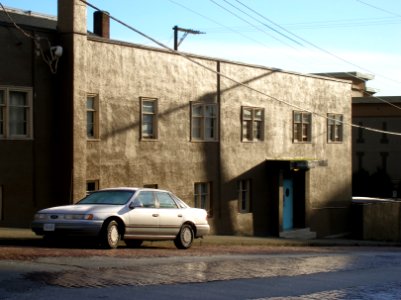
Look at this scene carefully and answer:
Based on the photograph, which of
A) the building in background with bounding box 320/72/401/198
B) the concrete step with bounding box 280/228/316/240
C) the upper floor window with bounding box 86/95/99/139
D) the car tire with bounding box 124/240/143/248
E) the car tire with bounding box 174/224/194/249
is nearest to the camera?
the car tire with bounding box 174/224/194/249

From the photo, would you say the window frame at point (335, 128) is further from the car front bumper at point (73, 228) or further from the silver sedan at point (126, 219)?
the car front bumper at point (73, 228)

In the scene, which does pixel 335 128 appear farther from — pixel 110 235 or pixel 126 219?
pixel 110 235

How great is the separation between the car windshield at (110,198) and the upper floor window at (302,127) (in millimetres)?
19447

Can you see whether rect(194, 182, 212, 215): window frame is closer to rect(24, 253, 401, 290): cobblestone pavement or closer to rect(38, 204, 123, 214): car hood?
rect(24, 253, 401, 290): cobblestone pavement

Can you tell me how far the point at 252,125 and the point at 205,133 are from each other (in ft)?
11.4

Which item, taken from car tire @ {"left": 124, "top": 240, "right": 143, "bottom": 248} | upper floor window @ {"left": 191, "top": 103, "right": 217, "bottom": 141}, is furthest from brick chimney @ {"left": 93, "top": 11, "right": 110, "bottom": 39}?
car tire @ {"left": 124, "top": 240, "right": 143, "bottom": 248}

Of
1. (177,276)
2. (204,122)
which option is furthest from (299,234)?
(177,276)

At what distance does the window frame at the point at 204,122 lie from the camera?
3051 cm

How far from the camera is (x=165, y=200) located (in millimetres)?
19672

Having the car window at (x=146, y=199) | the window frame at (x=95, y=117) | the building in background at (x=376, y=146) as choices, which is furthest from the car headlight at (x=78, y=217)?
the building in background at (x=376, y=146)

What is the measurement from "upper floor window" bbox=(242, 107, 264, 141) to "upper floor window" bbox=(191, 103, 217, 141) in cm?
204

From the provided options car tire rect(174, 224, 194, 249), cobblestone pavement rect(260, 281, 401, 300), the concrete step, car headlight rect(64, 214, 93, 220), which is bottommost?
the concrete step

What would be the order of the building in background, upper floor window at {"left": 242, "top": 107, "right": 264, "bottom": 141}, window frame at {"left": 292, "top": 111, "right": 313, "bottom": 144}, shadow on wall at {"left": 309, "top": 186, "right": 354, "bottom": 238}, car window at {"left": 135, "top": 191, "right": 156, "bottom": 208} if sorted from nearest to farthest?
car window at {"left": 135, "top": 191, "right": 156, "bottom": 208} < upper floor window at {"left": 242, "top": 107, "right": 264, "bottom": 141} < window frame at {"left": 292, "top": 111, "right": 313, "bottom": 144} < shadow on wall at {"left": 309, "top": 186, "right": 354, "bottom": 238} < the building in background

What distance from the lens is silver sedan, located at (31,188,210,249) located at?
17.3 m
